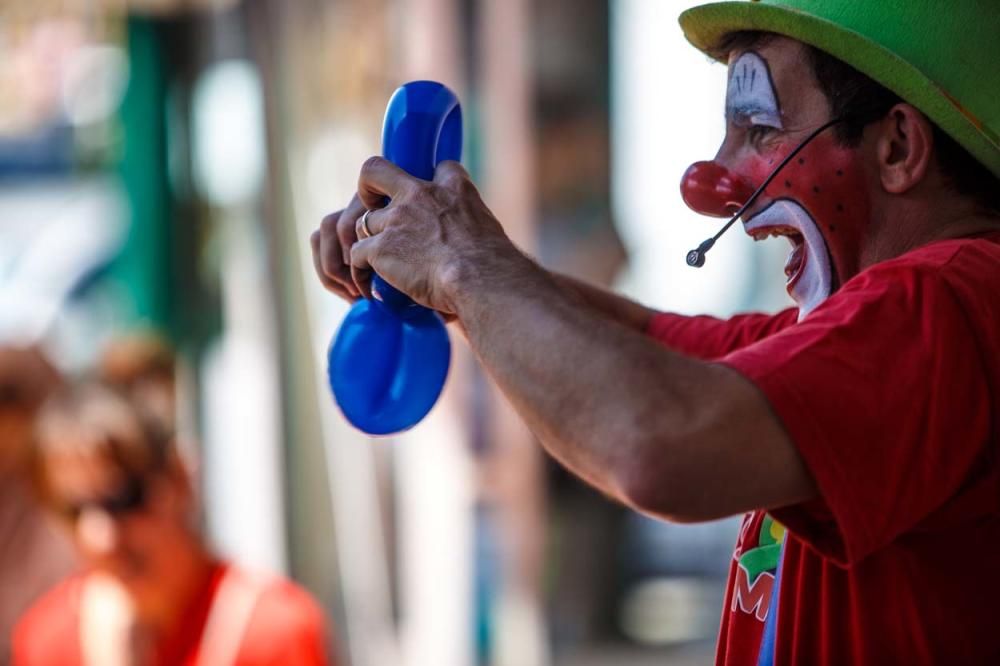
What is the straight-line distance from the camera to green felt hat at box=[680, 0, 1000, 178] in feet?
4.39

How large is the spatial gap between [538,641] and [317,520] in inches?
57.8

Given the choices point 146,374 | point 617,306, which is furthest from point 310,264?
point 617,306

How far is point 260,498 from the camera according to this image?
607cm

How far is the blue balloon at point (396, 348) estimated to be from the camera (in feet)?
4.71

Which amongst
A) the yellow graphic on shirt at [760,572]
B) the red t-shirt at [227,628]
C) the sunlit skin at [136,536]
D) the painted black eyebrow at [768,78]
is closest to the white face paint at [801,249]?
the painted black eyebrow at [768,78]

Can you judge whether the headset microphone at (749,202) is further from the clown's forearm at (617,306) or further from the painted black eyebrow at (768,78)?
the clown's forearm at (617,306)

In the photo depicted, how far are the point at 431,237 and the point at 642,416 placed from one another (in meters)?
0.32

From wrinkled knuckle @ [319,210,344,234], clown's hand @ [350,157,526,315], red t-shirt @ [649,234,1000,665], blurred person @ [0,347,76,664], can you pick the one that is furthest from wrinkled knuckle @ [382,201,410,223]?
blurred person @ [0,347,76,664]

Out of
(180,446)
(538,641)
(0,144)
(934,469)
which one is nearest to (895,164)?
(934,469)

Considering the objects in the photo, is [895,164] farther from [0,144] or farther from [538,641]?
[0,144]

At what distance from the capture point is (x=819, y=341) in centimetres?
113

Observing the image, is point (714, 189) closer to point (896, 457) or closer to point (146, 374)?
point (896, 457)

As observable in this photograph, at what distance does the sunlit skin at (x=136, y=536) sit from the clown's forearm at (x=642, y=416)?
194cm

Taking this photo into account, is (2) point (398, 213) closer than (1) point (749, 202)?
Yes
